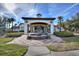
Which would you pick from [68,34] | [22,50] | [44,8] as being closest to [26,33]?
[22,50]

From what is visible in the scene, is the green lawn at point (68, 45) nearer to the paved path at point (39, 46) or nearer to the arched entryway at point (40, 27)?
the paved path at point (39, 46)

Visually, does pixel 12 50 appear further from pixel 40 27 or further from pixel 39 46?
pixel 40 27

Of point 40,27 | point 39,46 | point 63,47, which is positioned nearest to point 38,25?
point 40,27

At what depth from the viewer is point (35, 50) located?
253 centimetres

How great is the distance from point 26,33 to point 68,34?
1.92 feet

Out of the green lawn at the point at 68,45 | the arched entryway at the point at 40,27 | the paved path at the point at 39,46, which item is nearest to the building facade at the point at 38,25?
the arched entryway at the point at 40,27

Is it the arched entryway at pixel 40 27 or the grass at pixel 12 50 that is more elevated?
the arched entryway at pixel 40 27

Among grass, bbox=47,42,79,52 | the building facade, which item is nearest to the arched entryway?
the building facade

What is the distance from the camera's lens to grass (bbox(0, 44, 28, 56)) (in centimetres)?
251

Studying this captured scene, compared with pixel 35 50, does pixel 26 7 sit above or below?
above

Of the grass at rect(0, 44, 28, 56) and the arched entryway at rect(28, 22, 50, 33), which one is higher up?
the arched entryway at rect(28, 22, 50, 33)

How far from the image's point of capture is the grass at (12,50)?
8.25ft

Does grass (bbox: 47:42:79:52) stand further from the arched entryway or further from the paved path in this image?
the arched entryway

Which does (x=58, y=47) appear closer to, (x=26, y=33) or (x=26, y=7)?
(x=26, y=33)
